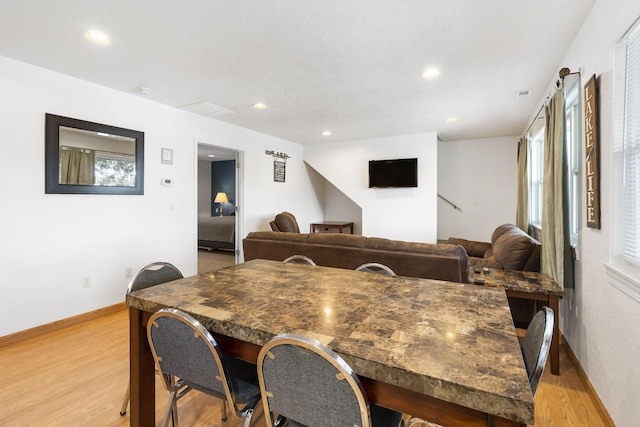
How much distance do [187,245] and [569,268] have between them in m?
4.13

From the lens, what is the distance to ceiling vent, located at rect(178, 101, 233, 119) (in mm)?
3822

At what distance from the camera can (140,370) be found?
4.66 feet

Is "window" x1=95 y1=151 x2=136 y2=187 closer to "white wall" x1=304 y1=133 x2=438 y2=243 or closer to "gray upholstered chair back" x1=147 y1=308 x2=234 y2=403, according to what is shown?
"gray upholstered chair back" x1=147 y1=308 x2=234 y2=403

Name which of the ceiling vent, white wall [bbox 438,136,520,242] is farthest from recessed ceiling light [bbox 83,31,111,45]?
white wall [bbox 438,136,520,242]

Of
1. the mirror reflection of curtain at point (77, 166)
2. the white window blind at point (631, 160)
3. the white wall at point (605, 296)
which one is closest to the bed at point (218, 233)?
the mirror reflection of curtain at point (77, 166)

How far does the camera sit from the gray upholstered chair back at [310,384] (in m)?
0.81

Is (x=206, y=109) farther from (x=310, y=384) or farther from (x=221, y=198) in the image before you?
(x=221, y=198)

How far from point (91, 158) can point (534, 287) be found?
4.18 metres

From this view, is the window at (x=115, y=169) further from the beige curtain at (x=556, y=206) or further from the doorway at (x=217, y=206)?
the beige curtain at (x=556, y=206)

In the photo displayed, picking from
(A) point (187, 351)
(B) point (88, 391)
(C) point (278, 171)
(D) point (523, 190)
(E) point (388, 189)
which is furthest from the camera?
(C) point (278, 171)

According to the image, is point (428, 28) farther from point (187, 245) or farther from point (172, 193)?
point (187, 245)

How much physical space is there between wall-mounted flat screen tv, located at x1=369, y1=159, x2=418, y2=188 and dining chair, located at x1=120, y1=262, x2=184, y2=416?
4321 mm

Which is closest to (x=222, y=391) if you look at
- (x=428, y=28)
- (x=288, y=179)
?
(x=428, y=28)

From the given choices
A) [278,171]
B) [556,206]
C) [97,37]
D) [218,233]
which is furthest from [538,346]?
[218,233]
